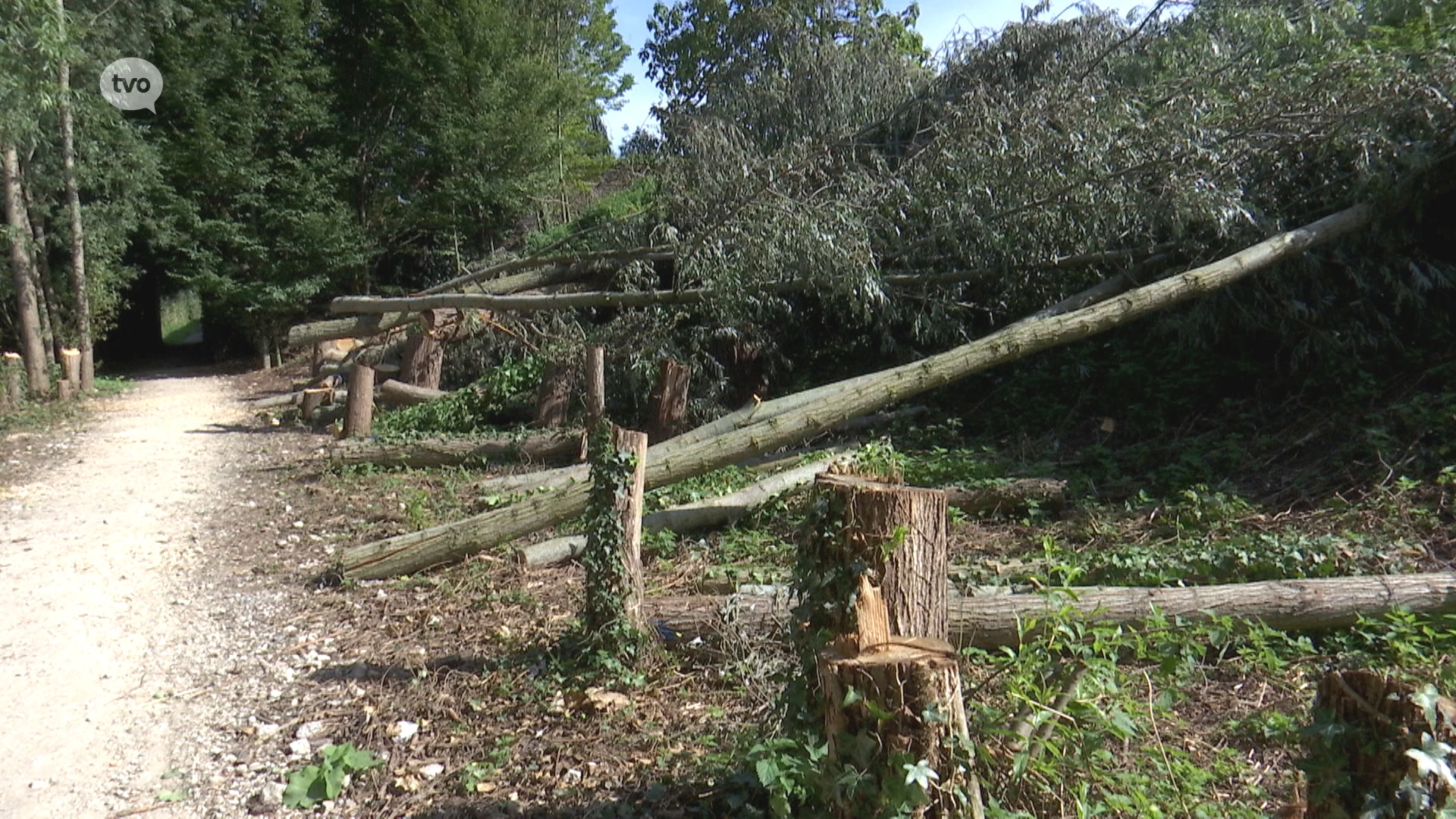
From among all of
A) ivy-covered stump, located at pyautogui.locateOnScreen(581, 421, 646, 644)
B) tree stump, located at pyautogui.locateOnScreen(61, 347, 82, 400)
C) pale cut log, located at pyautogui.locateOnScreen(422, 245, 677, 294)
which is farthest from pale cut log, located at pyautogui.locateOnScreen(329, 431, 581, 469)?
tree stump, located at pyautogui.locateOnScreen(61, 347, 82, 400)

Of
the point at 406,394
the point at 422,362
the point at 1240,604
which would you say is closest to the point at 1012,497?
the point at 1240,604

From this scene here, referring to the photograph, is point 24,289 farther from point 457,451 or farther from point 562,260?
A: point 457,451

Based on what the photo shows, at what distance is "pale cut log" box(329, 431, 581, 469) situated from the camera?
8.82m

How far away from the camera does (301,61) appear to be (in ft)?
63.9

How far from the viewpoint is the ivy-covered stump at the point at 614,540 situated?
14.2ft

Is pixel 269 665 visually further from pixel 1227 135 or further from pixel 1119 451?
pixel 1227 135

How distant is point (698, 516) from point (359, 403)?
213 inches

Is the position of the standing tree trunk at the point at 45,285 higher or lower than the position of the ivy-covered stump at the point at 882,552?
higher

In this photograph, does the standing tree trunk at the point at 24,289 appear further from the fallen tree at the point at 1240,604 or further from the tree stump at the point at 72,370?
the fallen tree at the point at 1240,604

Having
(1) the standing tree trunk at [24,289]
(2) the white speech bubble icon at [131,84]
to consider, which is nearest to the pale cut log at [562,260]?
(1) the standing tree trunk at [24,289]

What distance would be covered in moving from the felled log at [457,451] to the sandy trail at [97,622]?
45.5 inches

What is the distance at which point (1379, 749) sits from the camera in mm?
1954

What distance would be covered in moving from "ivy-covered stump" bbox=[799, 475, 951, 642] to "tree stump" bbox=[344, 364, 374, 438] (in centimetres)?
840

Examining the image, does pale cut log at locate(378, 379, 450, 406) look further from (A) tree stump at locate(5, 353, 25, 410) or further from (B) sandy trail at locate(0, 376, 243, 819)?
(A) tree stump at locate(5, 353, 25, 410)
